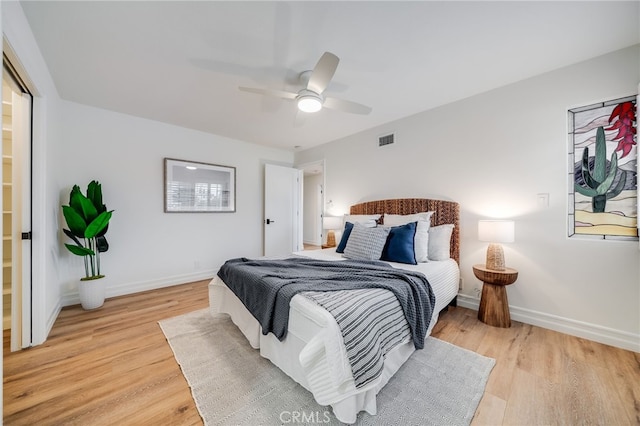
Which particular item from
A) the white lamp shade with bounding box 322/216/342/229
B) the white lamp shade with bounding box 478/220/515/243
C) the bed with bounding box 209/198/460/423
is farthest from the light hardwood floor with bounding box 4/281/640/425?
the white lamp shade with bounding box 322/216/342/229

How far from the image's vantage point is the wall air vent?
12.0 feet

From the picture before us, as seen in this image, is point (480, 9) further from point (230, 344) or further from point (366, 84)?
point (230, 344)

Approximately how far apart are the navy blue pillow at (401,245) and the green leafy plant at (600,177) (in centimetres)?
154

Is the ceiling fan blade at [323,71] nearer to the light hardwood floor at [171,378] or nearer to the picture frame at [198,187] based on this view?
the light hardwood floor at [171,378]

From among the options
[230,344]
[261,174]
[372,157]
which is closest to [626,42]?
[372,157]

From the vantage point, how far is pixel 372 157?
3.93 m

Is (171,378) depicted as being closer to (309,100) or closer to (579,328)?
(309,100)

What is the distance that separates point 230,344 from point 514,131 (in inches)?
137

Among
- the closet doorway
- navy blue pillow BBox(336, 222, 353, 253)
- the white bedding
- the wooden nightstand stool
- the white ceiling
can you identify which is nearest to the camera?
the white bedding

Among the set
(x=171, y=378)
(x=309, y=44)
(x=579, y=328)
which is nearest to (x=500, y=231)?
(x=579, y=328)

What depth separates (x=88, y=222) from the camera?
2773 millimetres

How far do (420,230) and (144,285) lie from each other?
374 cm

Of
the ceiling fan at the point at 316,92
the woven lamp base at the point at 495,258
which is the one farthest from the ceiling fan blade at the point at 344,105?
the woven lamp base at the point at 495,258

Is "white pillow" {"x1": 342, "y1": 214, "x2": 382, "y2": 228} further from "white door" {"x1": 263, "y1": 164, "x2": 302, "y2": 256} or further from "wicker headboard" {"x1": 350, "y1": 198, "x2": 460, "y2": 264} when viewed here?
"white door" {"x1": 263, "y1": 164, "x2": 302, "y2": 256}
